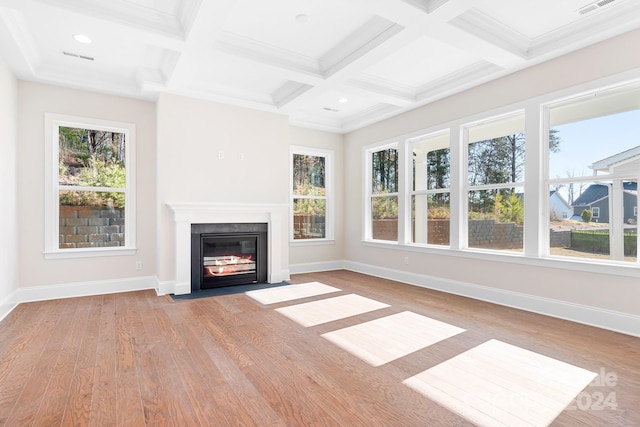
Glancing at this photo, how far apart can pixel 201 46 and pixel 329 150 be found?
141 inches

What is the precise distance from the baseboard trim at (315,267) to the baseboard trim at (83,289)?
92.4 inches

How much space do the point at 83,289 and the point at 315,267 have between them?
3641mm

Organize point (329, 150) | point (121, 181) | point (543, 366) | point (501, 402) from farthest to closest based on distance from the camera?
point (329, 150) < point (121, 181) < point (543, 366) < point (501, 402)

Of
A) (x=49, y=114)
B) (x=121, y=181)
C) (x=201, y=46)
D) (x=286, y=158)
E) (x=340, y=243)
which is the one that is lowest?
(x=340, y=243)

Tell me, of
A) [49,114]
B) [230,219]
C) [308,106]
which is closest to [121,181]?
[49,114]

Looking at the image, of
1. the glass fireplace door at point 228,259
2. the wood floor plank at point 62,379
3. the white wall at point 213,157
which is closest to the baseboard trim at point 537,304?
the glass fireplace door at point 228,259

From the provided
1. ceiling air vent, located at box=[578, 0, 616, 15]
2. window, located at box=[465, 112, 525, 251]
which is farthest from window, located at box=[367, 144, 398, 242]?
ceiling air vent, located at box=[578, 0, 616, 15]

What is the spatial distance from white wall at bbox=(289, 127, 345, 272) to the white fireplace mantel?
0.67 m

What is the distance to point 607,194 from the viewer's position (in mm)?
3279

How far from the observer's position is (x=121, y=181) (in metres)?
4.75

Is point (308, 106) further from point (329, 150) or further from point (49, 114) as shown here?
point (49, 114)

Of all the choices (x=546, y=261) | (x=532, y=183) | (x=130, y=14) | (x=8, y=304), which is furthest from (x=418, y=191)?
(x=8, y=304)

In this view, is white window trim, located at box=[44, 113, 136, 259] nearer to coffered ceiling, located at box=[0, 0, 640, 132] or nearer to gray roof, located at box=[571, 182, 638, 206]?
coffered ceiling, located at box=[0, 0, 640, 132]

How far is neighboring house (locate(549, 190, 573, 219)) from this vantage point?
3559 mm
